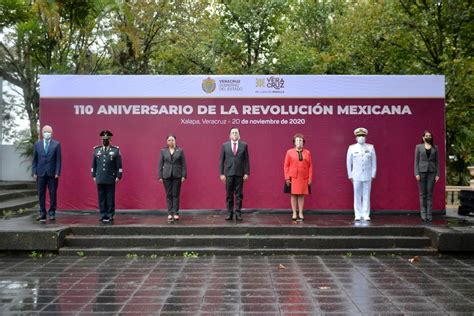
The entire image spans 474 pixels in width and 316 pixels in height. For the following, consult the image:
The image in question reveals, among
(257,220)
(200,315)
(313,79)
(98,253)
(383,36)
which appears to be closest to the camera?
(200,315)

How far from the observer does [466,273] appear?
7.15 m

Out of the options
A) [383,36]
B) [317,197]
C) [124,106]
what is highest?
[383,36]

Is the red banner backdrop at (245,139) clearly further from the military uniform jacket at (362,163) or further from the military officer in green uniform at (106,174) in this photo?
the military officer in green uniform at (106,174)

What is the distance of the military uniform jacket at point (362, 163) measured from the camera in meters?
10.2

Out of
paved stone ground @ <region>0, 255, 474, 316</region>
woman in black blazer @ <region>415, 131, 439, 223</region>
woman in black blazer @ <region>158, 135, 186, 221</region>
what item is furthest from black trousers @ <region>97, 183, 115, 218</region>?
woman in black blazer @ <region>415, 131, 439, 223</region>

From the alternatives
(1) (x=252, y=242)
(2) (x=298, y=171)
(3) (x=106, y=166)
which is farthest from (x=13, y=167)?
(1) (x=252, y=242)

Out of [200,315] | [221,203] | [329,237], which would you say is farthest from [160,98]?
[200,315]

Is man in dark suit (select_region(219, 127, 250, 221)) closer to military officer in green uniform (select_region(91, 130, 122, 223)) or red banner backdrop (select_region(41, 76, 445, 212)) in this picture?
red banner backdrop (select_region(41, 76, 445, 212))

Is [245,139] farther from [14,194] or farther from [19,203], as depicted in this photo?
[14,194]

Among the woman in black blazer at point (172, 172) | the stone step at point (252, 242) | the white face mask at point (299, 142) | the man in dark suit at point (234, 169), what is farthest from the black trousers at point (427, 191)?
the woman in black blazer at point (172, 172)

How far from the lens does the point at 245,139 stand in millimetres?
11555

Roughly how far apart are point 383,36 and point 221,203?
7.68 m

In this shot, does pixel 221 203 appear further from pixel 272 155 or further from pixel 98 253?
pixel 98 253

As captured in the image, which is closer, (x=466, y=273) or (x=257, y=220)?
(x=466, y=273)
